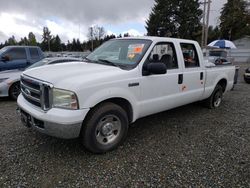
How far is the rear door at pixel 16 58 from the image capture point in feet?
28.8

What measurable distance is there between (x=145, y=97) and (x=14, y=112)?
3.60 metres

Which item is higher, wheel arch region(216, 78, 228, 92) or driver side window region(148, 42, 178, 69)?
driver side window region(148, 42, 178, 69)

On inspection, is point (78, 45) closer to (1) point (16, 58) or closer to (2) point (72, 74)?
(1) point (16, 58)

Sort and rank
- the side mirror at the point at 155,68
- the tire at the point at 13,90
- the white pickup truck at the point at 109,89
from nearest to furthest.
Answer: the white pickup truck at the point at 109,89
the side mirror at the point at 155,68
the tire at the point at 13,90

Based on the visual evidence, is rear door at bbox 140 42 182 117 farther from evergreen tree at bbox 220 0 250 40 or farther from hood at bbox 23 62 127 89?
evergreen tree at bbox 220 0 250 40

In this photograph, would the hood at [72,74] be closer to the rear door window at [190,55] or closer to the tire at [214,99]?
the rear door window at [190,55]

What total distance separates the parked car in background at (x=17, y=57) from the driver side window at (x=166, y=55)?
703cm

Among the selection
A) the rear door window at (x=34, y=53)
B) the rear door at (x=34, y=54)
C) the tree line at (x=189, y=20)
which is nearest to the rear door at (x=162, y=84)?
the rear door at (x=34, y=54)

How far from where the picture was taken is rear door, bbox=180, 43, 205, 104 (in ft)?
14.4

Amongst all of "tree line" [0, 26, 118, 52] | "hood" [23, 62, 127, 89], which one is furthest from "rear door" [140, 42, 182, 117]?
"tree line" [0, 26, 118, 52]

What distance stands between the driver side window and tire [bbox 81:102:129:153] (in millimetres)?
1351

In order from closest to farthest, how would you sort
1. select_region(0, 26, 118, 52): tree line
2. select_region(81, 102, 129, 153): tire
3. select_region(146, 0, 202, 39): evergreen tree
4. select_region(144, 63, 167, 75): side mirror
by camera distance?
select_region(81, 102, 129, 153): tire → select_region(144, 63, 167, 75): side mirror → select_region(146, 0, 202, 39): evergreen tree → select_region(0, 26, 118, 52): tree line

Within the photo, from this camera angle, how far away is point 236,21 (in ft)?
136

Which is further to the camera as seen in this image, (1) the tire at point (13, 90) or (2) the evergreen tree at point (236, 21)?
(2) the evergreen tree at point (236, 21)
